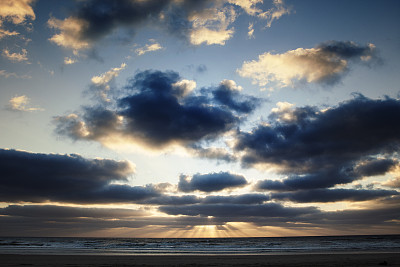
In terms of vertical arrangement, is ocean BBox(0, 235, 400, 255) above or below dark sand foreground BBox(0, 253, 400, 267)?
below

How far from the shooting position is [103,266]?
2656 centimetres

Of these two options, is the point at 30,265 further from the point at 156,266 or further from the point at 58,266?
the point at 156,266

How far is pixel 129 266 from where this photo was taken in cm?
2698

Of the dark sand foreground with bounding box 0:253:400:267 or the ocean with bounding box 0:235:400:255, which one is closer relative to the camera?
the dark sand foreground with bounding box 0:253:400:267

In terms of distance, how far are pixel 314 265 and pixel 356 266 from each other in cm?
374

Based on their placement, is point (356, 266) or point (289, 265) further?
point (289, 265)

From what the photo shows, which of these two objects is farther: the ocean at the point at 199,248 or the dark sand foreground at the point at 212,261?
the ocean at the point at 199,248

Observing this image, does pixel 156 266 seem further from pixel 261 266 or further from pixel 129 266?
pixel 261 266

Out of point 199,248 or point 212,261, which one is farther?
point 199,248

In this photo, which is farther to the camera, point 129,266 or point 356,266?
point 129,266

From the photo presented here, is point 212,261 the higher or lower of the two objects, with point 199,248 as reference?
higher

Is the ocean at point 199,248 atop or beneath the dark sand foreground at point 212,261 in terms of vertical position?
beneath

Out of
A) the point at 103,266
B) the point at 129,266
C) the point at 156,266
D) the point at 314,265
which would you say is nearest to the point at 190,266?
the point at 156,266

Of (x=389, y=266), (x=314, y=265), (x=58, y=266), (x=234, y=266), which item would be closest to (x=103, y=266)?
(x=58, y=266)
